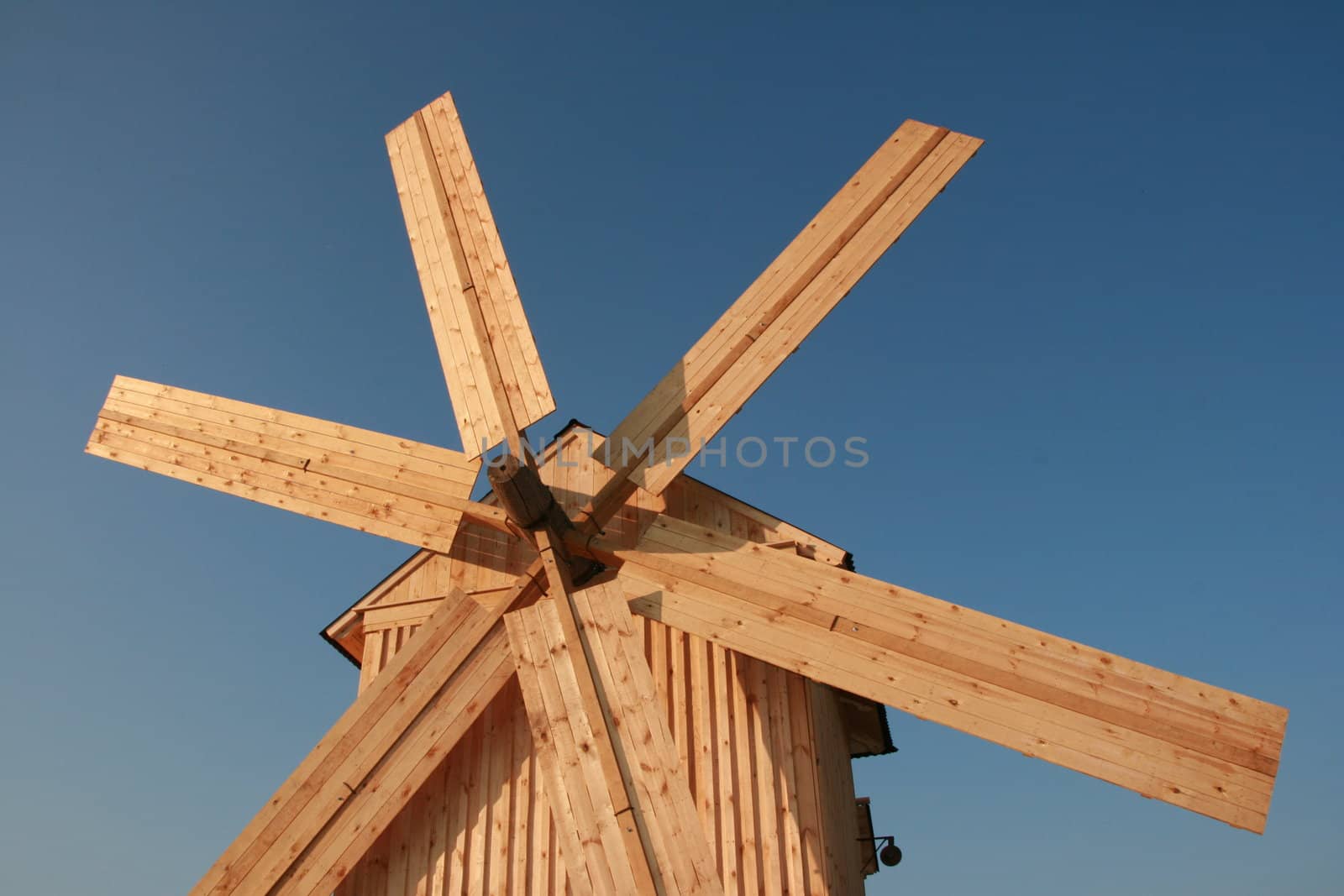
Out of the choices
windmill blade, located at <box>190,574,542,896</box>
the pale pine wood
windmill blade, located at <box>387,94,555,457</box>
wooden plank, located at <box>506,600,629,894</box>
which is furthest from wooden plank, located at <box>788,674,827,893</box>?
windmill blade, located at <box>387,94,555,457</box>

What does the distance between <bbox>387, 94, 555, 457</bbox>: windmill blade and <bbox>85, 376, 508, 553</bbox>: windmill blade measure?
0.38 m

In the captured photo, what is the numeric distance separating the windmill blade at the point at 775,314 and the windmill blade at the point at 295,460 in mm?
1069

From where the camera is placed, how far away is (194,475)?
21.6 ft

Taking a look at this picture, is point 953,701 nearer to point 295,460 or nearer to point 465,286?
point 465,286

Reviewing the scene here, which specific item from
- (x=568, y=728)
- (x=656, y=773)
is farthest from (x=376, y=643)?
(x=656, y=773)

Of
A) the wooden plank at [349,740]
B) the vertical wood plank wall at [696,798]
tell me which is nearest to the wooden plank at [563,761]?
the wooden plank at [349,740]

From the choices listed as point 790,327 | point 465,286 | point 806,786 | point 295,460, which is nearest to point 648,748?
point 806,786

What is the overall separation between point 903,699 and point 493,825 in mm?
2640

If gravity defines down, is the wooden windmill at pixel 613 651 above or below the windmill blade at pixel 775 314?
below

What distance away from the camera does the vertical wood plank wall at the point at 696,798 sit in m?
5.73

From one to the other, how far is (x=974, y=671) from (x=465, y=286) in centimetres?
392

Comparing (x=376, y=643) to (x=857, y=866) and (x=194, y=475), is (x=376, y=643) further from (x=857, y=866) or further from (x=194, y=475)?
(x=857, y=866)

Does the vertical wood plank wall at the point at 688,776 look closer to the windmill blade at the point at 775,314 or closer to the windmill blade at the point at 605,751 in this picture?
the windmill blade at the point at 775,314

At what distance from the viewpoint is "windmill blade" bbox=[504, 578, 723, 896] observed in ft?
15.2
